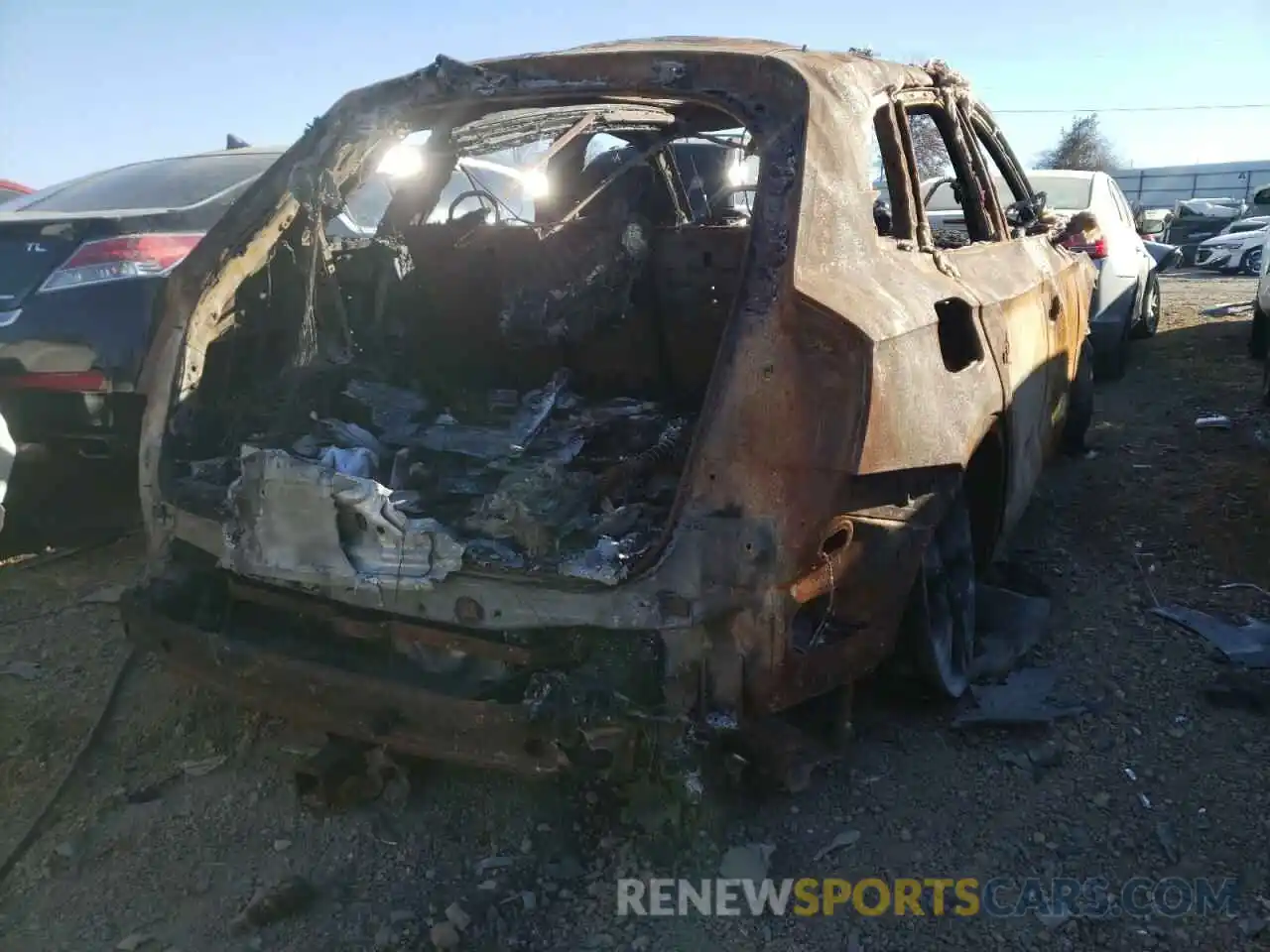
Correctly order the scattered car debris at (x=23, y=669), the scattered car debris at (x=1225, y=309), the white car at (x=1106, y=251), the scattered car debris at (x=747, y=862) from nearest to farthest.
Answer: the scattered car debris at (x=747, y=862) < the scattered car debris at (x=23, y=669) < the white car at (x=1106, y=251) < the scattered car debris at (x=1225, y=309)

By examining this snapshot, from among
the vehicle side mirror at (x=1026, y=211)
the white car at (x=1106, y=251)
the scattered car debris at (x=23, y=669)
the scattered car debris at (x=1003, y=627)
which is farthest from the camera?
the white car at (x=1106, y=251)

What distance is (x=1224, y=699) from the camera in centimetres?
327

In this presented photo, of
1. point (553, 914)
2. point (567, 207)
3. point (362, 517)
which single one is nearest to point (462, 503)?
point (362, 517)

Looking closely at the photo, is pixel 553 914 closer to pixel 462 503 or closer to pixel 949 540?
pixel 462 503

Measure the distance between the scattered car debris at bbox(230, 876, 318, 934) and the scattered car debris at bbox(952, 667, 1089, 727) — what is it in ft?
6.23

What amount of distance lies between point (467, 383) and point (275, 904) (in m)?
2.03

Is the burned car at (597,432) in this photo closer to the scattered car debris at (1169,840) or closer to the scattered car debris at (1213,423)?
the scattered car debris at (1169,840)

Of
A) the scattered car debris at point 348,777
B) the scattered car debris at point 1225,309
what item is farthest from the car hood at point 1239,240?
the scattered car debris at point 348,777

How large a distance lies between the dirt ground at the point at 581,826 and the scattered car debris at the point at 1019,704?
41 millimetres

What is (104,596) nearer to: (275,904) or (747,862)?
(275,904)

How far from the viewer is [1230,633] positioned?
12.1 feet

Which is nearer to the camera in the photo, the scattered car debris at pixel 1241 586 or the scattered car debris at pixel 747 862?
the scattered car debris at pixel 747 862

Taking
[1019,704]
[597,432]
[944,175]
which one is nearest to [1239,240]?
[944,175]

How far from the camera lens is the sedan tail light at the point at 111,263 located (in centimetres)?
436
